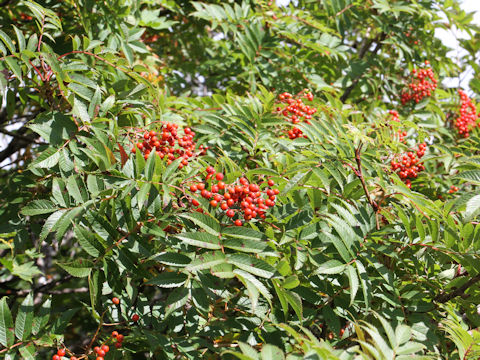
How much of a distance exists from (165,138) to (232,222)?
67 cm

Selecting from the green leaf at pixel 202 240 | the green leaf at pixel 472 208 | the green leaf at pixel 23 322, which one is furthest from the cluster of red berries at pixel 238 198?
the green leaf at pixel 23 322

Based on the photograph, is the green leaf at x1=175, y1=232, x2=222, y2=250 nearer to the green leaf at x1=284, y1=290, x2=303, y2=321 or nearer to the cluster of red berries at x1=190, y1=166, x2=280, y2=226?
the cluster of red berries at x1=190, y1=166, x2=280, y2=226

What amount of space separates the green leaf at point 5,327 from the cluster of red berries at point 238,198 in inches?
38.2

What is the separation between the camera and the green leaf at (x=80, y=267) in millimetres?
1690

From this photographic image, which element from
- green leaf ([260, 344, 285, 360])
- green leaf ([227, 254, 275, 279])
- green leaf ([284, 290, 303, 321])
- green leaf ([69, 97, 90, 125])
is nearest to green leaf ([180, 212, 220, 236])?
green leaf ([227, 254, 275, 279])

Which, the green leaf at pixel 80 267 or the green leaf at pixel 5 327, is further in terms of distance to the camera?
the green leaf at pixel 5 327

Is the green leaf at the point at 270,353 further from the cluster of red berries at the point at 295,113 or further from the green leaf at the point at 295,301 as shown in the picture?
the cluster of red berries at the point at 295,113

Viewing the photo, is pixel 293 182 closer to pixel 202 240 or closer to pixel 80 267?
pixel 202 240

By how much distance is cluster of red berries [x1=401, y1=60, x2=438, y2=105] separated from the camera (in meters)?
3.84

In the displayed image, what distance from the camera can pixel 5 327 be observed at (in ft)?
6.14

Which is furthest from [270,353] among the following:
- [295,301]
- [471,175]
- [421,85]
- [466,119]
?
[421,85]

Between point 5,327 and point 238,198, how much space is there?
1.17 meters

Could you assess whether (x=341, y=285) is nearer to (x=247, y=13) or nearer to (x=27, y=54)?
(x=27, y=54)

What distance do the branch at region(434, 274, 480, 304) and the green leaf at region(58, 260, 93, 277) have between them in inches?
63.4
